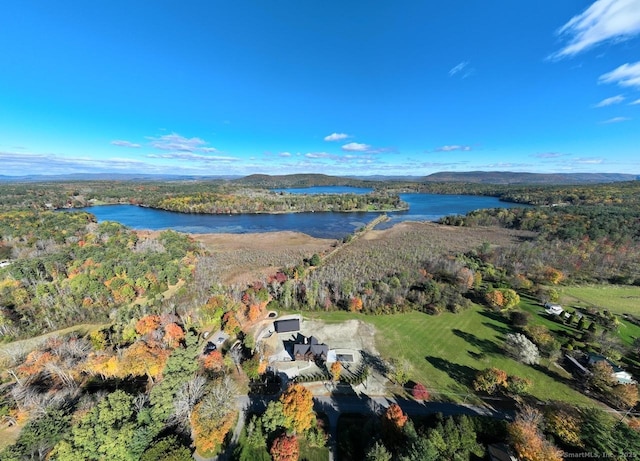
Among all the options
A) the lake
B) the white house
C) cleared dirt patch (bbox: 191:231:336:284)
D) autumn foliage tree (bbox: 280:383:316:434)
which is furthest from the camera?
the lake

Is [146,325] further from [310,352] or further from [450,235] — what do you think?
[450,235]

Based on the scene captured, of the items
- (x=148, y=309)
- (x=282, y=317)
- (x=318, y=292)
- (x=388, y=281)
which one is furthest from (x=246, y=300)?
(x=388, y=281)

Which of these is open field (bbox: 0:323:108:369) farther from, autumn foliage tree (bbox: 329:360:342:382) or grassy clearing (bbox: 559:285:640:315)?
grassy clearing (bbox: 559:285:640:315)

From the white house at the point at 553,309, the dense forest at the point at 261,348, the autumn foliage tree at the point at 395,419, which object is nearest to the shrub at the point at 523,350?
the dense forest at the point at 261,348

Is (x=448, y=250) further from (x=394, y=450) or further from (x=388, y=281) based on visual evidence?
(x=394, y=450)

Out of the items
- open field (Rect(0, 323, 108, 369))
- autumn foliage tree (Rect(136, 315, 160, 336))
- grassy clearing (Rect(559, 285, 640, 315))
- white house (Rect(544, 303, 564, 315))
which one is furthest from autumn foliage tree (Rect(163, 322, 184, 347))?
grassy clearing (Rect(559, 285, 640, 315))
